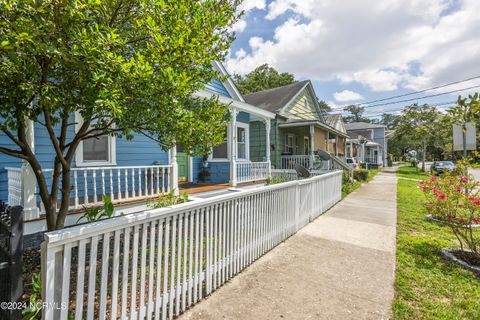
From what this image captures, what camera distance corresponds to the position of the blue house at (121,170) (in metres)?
4.27

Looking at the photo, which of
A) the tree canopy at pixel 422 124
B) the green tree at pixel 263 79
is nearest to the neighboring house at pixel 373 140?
the tree canopy at pixel 422 124

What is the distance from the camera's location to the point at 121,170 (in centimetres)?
664

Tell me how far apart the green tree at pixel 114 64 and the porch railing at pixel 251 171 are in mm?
6270

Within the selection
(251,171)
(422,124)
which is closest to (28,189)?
(251,171)

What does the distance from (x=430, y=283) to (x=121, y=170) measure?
7.05 metres

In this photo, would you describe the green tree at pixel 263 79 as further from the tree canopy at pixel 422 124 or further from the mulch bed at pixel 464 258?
the mulch bed at pixel 464 258

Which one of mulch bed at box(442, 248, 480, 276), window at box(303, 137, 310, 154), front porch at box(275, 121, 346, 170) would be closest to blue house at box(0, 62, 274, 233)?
front porch at box(275, 121, 346, 170)

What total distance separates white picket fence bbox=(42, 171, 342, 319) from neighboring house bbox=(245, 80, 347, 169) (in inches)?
303

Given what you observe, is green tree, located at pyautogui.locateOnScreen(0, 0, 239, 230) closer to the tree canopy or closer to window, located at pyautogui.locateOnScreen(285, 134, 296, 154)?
window, located at pyautogui.locateOnScreen(285, 134, 296, 154)

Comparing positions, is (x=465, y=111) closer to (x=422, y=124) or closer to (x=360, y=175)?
(x=360, y=175)

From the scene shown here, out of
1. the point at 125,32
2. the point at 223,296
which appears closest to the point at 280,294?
the point at 223,296

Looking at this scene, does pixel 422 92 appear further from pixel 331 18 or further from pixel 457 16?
pixel 331 18

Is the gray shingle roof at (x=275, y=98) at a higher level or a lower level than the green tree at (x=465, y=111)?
higher

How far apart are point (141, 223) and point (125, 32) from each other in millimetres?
2196
